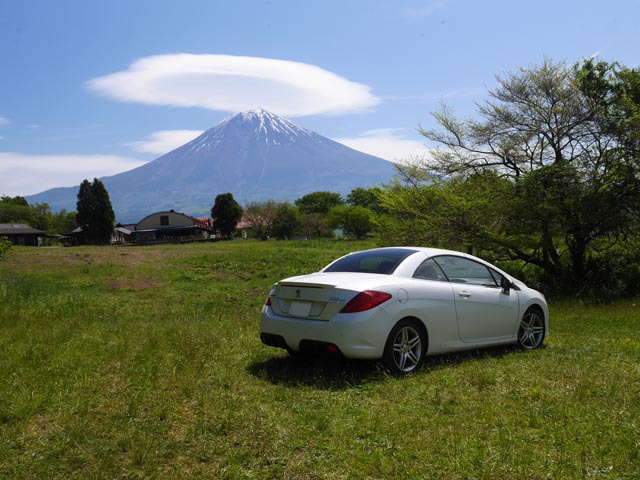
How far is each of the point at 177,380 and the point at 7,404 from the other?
5.05ft

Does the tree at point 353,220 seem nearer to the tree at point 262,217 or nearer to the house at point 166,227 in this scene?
the tree at point 262,217

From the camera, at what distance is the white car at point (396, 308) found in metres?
5.66

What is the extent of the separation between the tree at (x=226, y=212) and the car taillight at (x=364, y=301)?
3178 inches

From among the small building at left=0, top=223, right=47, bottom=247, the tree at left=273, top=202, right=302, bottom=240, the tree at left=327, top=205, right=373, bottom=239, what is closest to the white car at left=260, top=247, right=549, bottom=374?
the tree at left=327, top=205, right=373, bottom=239

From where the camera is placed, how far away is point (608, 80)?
719 inches

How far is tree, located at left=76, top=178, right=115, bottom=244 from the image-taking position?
76.9m

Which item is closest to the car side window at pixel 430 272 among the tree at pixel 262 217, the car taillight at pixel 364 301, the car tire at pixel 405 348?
the car tire at pixel 405 348

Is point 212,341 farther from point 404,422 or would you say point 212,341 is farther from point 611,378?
point 611,378

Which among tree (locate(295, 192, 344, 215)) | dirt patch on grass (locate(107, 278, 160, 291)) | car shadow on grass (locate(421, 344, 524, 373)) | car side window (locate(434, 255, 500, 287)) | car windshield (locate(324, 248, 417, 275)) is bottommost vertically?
car shadow on grass (locate(421, 344, 524, 373))

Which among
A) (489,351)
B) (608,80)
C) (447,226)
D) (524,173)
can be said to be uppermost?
(608,80)


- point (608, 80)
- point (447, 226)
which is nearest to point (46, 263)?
point (447, 226)

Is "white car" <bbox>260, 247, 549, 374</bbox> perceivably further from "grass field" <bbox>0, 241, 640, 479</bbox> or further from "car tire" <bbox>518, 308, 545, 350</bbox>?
"grass field" <bbox>0, 241, 640, 479</bbox>

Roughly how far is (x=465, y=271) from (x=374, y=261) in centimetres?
132

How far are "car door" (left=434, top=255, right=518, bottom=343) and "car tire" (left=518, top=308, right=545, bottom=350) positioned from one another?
323 mm
